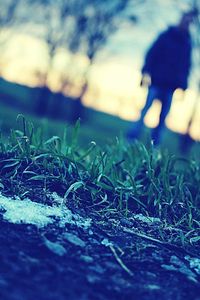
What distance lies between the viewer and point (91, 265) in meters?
1.45

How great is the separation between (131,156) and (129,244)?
134 cm

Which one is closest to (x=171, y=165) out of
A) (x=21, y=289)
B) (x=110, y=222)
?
(x=110, y=222)

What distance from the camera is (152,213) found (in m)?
2.18

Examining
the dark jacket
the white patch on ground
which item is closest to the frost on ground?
the white patch on ground

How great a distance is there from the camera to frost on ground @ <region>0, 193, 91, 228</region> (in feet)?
5.47

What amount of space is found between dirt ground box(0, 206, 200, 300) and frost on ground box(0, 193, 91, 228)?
4 cm

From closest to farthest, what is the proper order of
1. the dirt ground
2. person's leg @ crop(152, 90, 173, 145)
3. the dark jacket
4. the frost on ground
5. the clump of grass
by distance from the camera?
the dirt ground, the frost on ground, the clump of grass, person's leg @ crop(152, 90, 173, 145), the dark jacket

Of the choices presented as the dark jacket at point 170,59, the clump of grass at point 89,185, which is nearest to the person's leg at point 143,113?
the dark jacket at point 170,59

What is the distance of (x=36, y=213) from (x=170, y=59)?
5.36m

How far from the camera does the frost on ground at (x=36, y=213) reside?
1668 mm

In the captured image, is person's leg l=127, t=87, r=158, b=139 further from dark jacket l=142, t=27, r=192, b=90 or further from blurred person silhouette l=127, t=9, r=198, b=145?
dark jacket l=142, t=27, r=192, b=90

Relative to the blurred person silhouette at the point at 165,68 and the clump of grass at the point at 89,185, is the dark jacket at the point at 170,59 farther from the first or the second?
the clump of grass at the point at 89,185

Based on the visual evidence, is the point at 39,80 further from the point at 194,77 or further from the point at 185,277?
the point at 185,277

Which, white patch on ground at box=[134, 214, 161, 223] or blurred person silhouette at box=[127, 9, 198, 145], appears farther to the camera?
blurred person silhouette at box=[127, 9, 198, 145]
